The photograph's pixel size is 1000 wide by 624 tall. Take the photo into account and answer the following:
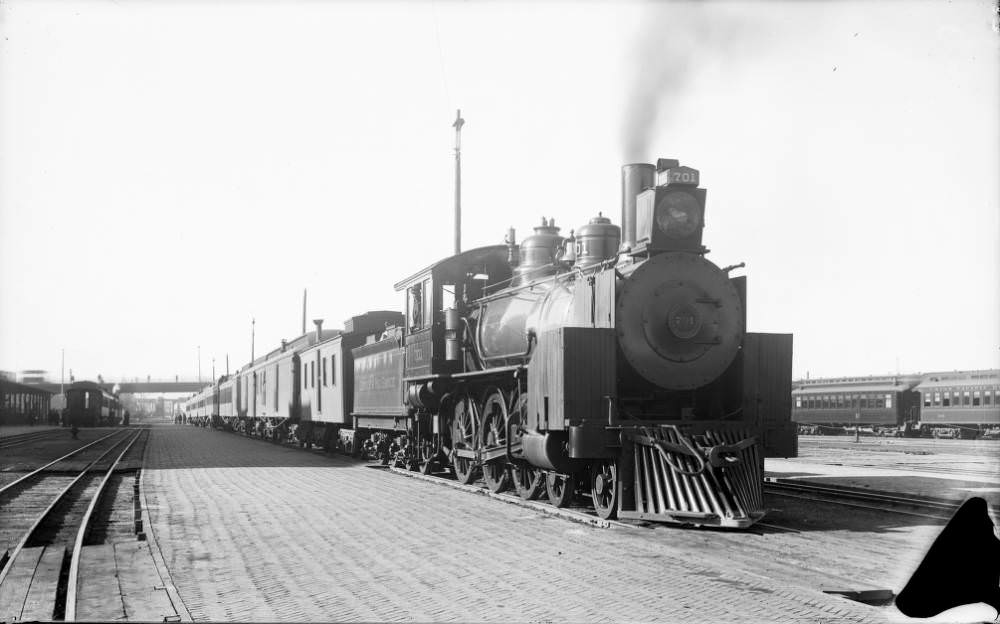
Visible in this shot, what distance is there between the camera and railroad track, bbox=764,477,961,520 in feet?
33.5

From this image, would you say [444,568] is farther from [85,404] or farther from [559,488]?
[85,404]

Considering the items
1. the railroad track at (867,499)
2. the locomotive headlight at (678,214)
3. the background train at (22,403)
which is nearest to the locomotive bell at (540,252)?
the locomotive headlight at (678,214)

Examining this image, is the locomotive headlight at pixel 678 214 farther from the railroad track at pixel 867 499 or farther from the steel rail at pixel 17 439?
the steel rail at pixel 17 439

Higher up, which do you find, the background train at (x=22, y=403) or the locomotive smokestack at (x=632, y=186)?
the locomotive smokestack at (x=632, y=186)

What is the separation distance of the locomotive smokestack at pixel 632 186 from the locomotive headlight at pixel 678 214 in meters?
0.52

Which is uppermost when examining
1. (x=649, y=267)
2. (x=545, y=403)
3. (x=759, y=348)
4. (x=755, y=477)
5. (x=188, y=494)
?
(x=649, y=267)

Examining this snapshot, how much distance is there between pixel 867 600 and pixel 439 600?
2.89 meters

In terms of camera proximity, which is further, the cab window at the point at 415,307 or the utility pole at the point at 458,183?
the utility pole at the point at 458,183

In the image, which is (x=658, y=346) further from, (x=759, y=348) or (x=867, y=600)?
(x=867, y=600)

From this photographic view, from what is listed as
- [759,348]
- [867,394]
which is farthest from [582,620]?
[867,394]

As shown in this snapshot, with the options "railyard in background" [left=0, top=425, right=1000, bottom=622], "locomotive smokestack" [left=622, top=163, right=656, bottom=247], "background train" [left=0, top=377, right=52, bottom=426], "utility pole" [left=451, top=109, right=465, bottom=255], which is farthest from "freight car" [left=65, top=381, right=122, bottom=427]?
"locomotive smokestack" [left=622, top=163, right=656, bottom=247]

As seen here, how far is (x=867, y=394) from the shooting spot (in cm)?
3859

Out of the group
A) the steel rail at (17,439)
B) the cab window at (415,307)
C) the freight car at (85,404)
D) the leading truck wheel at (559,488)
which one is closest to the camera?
the leading truck wheel at (559,488)

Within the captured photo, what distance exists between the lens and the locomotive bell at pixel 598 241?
11172 millimetres
